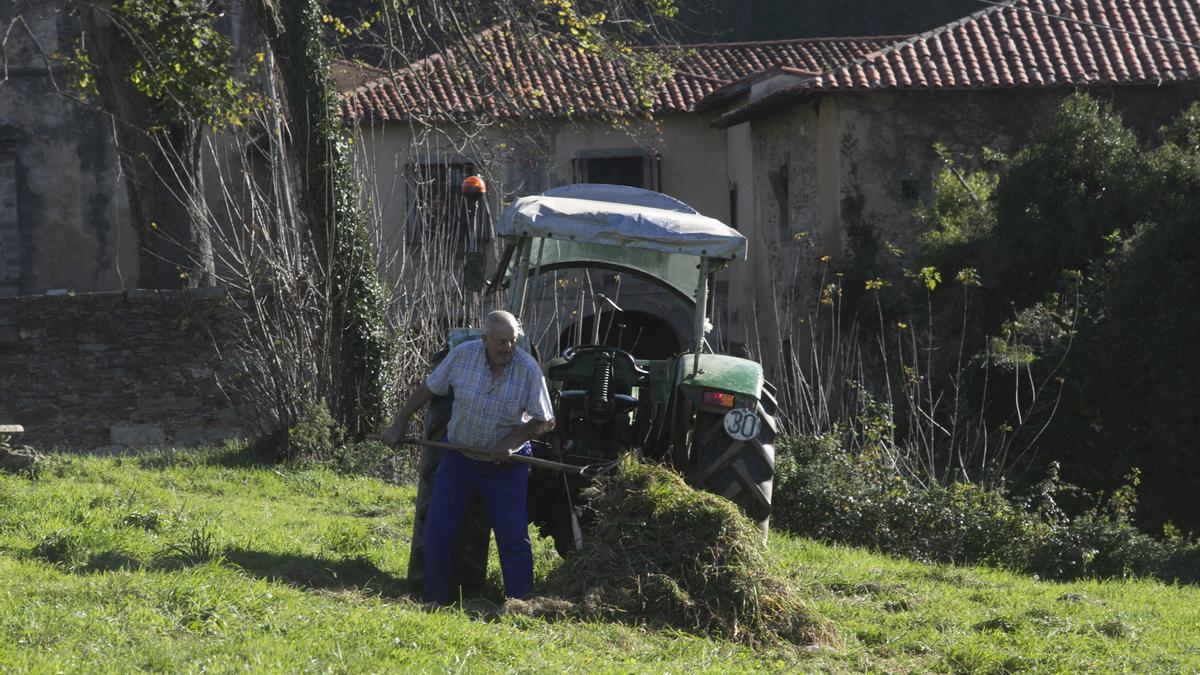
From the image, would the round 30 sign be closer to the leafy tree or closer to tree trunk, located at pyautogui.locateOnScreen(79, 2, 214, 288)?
the leafy tree

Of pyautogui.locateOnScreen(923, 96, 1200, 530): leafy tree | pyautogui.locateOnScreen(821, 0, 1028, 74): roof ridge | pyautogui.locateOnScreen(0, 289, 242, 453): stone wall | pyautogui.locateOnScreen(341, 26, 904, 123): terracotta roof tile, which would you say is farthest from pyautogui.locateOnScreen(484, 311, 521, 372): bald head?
pyautogui.locateOnScreen(821, 0, 1028, 74): roof ridge

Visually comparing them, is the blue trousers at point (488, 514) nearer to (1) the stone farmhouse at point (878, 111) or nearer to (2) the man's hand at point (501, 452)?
(2) the man's hand at point (501, 452)

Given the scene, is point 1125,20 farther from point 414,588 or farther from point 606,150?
point 414,588

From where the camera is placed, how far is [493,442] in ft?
24.4

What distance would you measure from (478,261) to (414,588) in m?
2.09

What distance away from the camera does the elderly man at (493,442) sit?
7367 mm

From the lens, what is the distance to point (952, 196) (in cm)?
2061

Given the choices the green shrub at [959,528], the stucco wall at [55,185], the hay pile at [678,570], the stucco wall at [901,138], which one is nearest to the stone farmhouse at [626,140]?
the stucco wall at [901,138]

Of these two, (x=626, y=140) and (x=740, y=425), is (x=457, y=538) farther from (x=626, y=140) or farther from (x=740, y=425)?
(x=626, y=140)

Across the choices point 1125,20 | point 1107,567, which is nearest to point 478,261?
point 1107,567

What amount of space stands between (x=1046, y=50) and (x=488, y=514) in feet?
58.2

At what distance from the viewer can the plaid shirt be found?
291 inches

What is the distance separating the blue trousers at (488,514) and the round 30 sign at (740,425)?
1.14 meters

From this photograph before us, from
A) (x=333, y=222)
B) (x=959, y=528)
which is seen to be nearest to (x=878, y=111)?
(x=333, y=222)
